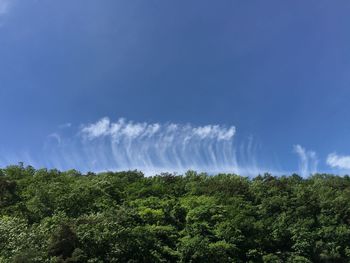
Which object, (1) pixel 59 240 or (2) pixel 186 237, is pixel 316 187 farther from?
(1) pixel 59 240

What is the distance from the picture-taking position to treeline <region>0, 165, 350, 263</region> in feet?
110

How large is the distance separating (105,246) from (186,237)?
320 inches

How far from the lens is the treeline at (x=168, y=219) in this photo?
110 ft

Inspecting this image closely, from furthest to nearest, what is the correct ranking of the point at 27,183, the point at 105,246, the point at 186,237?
the point at 27,183 → the point at 186,237 → the point at 105,246

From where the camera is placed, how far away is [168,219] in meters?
43.2

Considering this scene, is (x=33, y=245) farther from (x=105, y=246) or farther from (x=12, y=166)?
(x=12, y=166)

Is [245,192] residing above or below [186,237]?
above

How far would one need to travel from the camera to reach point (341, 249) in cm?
4194

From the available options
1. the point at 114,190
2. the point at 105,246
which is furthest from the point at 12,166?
the point at 105,246

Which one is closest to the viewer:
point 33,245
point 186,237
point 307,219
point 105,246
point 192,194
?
point 33,245

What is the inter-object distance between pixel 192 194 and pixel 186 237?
13027mm

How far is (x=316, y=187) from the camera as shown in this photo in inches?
2147

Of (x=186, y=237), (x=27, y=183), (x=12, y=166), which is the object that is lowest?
(x=186, y=237)

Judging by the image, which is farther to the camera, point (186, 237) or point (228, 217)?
point (228, 217)
